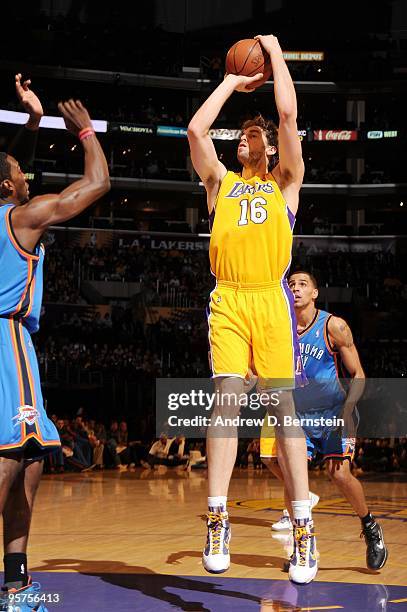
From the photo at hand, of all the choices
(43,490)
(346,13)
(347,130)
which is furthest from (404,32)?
(43,490)

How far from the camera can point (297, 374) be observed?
5641mm

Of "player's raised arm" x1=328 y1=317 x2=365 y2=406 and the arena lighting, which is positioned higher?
the arena lighting

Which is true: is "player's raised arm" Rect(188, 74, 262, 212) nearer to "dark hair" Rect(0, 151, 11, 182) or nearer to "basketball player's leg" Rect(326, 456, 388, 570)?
"dark hair" Rect(0, 151, 11, 182)

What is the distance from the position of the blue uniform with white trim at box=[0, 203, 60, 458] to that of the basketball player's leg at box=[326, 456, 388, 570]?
9.88 feet

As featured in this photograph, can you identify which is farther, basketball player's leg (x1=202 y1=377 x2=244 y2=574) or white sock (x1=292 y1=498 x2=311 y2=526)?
white sock (x1=292 y1=498 x2=311 y2=526)

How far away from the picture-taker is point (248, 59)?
209 inches

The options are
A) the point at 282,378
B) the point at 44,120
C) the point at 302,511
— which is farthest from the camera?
the point at 44,120

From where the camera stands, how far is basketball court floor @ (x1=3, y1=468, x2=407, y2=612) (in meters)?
5.51

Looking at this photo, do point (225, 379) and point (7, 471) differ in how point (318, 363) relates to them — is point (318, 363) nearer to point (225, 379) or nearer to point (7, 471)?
point (225, 379)

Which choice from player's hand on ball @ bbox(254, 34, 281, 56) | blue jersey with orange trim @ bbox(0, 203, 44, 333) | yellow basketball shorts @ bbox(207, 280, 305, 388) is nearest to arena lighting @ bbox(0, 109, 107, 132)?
player's hand on ball @ bbox(254, 34, 281, 56)

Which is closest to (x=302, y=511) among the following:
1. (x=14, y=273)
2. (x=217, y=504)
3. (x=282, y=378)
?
(x=217, y=504)

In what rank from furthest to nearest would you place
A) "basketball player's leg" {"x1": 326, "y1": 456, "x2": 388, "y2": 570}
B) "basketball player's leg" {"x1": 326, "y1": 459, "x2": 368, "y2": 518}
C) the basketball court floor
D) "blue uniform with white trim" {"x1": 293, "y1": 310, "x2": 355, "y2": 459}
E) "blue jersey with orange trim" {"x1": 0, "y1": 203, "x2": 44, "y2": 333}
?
"blue uniform with white trim" {"x1": 293, "y1": 310, "x2": 355, "y2": 459} → "basketball player's leg" {"x1": 326, "y1": 459, "x2": 368, "y2": 518} → "basketball player's leg" {"x1": 326, "y1": 456, "x2": 388, "y2": 570} → the basketball court floor → "blue jersey with orange trim" {"x1": 0, "y1": 203, "x2": 44, "y2": 333}

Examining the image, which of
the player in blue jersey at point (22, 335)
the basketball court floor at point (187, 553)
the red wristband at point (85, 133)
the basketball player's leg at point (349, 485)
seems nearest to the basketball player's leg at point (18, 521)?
the player in blue jersey at point (22, 335)

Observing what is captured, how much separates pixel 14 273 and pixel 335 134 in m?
33.3
